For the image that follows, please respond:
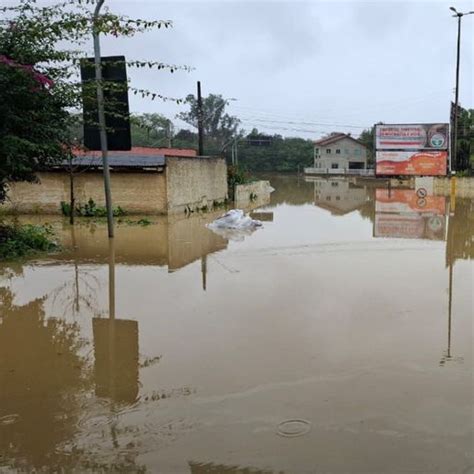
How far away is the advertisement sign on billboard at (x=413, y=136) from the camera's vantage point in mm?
43500

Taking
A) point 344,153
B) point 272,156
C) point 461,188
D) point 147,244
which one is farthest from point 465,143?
point 147,244

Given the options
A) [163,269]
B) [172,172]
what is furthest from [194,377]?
[172,172]

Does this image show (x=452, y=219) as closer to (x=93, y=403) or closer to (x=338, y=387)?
(x=338, y=387)

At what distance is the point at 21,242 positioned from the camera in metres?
12.7

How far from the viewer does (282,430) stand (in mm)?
4418

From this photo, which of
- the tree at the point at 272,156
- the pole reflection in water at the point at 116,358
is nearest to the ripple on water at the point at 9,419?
the pole reflection in water at the point at 116,358

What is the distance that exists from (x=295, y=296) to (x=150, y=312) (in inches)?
91.9

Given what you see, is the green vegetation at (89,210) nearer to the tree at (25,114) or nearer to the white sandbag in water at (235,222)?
the white sandbag in water at (235,222)

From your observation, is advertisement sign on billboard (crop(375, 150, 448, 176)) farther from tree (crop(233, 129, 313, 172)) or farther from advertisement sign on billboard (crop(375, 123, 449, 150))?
tree (crop(233, 129, 313, 172))

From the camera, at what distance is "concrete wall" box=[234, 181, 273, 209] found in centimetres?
3130

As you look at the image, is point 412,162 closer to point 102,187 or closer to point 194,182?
point 194,182

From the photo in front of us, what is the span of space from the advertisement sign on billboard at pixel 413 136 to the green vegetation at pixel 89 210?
29.3 meters

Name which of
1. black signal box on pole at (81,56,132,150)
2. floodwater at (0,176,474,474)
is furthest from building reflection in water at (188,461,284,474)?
black signal box on pole at (81,56,132,150)

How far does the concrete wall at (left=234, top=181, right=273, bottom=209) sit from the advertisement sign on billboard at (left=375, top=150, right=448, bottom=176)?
440 inches
